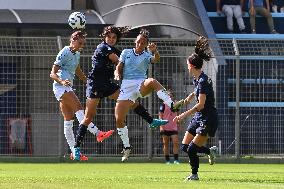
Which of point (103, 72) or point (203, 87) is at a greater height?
point (103, 72)

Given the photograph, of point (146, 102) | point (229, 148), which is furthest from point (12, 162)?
point (229, 148)

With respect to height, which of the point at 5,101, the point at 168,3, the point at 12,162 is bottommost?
the point at 12,162

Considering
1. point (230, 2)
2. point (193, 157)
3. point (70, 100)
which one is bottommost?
point (193, 157)

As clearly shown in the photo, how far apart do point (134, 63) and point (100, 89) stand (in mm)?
796

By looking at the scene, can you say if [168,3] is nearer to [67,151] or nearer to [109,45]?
[67,151]

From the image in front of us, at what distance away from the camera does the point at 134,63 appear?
693 inches

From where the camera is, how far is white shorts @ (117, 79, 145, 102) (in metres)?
17.5

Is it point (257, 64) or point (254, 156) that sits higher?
point (257, 64)

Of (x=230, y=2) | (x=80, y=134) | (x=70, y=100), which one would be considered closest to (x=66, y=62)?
(x=70, y=100)

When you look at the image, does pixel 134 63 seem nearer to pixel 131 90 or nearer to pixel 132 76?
pixel 132 76

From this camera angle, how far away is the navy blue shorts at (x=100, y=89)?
58.5ft

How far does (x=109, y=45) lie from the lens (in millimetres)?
17812

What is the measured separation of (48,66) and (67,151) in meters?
2.19

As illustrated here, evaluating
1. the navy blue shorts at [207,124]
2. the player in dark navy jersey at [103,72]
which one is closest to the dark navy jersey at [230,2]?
the player in dark navy jersey at [103,72]
